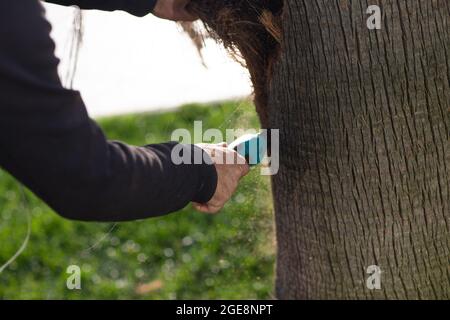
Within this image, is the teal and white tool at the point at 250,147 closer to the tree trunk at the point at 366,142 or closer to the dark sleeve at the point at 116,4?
the tree trunk at the point at 366,142

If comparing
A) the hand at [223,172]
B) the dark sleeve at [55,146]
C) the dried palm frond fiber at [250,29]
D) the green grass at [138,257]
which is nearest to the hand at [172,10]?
the dried palm frond fiber at [250,29]

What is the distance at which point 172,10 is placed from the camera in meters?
2.53

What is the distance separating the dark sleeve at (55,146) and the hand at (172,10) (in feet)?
2.41

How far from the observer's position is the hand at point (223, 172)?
7.17ft

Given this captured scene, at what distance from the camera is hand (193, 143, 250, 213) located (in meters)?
2.19

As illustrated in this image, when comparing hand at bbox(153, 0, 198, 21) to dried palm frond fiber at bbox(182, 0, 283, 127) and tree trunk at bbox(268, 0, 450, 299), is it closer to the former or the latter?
dried palm frond fiber at bbox(182, 0, 283, 127)

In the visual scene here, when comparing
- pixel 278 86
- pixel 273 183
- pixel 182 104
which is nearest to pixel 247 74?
pixel 278 86

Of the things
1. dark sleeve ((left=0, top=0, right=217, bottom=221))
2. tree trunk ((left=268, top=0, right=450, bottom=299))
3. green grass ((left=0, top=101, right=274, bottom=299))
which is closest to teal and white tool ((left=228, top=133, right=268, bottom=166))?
tree trunk ((left=268, top=0, right=450, bottom=299))

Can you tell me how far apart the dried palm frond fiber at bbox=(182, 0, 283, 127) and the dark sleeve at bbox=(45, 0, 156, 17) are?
6.8 inches

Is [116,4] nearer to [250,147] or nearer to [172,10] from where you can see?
[172,10]

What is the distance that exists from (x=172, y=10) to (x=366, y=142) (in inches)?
32.6

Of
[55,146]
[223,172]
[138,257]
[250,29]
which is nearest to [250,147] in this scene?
[223,172]

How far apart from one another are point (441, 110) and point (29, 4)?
121 cm

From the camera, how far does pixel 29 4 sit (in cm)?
171
